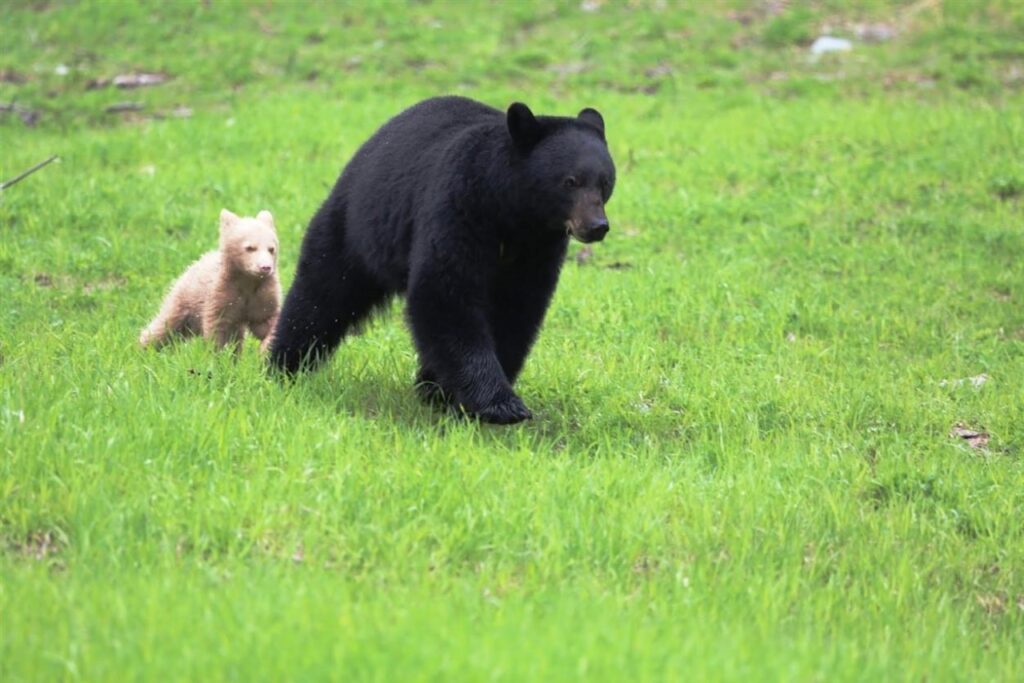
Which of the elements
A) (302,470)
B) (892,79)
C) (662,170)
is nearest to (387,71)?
(662,170)

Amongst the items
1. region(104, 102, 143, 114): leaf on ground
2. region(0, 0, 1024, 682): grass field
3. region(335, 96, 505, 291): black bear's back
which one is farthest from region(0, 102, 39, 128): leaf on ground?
region(335, 96, 505, 291): black bear's back

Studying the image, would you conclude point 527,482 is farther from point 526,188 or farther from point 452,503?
point 526,188

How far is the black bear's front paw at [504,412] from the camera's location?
6.44m

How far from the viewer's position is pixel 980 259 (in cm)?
1080

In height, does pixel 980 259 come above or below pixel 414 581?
below

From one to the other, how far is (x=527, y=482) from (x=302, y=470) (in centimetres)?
92

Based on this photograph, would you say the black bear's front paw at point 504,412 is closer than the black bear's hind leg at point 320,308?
Yes

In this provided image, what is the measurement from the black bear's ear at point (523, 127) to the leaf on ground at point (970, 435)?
8.75 feet

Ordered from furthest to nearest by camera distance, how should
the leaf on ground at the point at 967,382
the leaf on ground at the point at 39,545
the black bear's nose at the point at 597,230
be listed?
the leaf on ground at the point at 967,382, the black bear's nose at the point at 597,230, the leaf on ground at the point at 39,545

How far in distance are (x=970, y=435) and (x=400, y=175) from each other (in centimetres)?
320

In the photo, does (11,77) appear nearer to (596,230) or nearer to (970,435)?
(596,230)

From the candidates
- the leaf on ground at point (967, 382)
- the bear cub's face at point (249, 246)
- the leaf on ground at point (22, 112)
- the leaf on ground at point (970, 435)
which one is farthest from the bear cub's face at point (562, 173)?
the leaf on ground at point (22, 112)

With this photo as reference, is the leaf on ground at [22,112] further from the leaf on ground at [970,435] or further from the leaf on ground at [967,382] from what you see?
the leaf on ground at [970,435]

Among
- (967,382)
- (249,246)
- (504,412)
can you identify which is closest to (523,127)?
(504,412)
